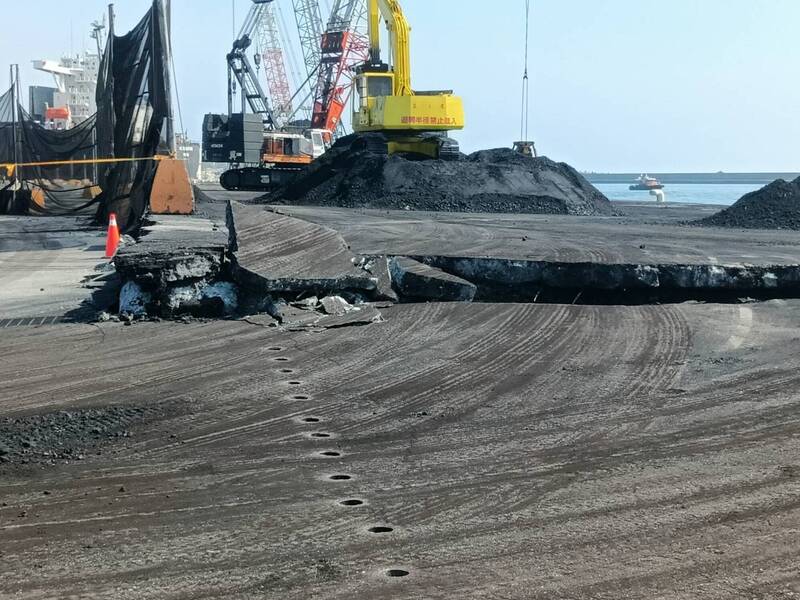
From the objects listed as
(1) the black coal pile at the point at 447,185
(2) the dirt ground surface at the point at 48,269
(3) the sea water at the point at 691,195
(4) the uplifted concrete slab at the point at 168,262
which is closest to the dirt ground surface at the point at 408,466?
(4) the uplifted concrete slab at the point at 168,262

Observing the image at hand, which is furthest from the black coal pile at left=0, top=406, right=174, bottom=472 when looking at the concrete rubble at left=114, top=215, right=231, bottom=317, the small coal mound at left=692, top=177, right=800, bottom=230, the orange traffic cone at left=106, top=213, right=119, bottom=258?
the small coal mound at left=692, top=177, right=800, bottom=230

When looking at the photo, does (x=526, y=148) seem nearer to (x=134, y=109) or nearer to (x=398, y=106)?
(x=398, y=106)

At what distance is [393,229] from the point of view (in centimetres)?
1514

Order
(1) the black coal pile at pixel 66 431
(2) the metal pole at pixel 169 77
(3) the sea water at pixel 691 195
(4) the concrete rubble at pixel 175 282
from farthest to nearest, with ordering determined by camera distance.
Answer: (3) the sea water at pixel 691 195, (2) the metal pole at pixel 169 77, (4) the concrete rubble at pixel 175 282, (1) the black coal pile at pixel 66 431

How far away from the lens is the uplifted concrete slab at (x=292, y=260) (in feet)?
28.1

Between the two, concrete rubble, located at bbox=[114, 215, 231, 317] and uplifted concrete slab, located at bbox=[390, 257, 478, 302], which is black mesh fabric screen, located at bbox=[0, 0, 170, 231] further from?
uplifted concrete slab, located at bbox=[390, 257, 478, 302]

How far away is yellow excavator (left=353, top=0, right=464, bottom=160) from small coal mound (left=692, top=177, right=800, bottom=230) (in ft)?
36.9

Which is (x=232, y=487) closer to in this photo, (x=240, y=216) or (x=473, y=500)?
(x=473, y=500)

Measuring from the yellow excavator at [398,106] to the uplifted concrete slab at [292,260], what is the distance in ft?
60.8

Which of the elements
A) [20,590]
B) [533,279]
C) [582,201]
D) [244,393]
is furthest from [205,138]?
[20,590]

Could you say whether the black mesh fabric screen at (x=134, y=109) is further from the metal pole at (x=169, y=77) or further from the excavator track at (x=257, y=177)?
the excavator track at (x=257, y=177)

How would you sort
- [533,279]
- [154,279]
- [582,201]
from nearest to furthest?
[154,279] → [533,279] → [582,201]

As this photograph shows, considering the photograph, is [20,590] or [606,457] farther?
[606,457]

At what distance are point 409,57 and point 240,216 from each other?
18639 millimetres
